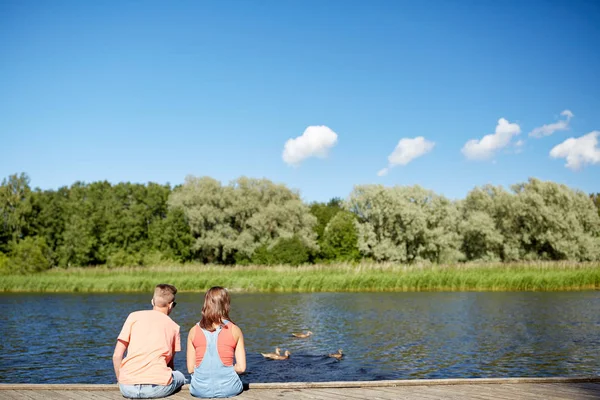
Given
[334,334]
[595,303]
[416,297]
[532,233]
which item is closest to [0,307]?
[334,334]

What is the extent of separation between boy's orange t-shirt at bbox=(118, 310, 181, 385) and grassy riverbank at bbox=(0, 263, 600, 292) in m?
30.8

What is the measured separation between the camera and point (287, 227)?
60188 mm

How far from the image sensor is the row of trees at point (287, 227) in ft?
182

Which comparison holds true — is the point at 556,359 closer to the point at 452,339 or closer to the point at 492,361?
the point at 492,361

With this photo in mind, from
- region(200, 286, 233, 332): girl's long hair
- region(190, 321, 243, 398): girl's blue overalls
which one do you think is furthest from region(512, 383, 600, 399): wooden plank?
region(200, 286, 233, 332): girl's long hair

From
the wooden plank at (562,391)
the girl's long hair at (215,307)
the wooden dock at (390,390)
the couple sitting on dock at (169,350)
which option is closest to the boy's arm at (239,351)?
the couple sitting on dock at (169,350)

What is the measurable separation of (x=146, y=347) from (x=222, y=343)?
840 mm

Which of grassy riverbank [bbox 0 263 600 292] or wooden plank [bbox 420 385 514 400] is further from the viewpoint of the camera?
grassy riverbank [bbox 0 263 600 292]

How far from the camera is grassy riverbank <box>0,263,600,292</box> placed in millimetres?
35406

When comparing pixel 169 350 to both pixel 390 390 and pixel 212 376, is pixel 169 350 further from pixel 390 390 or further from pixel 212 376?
pixel 390 390

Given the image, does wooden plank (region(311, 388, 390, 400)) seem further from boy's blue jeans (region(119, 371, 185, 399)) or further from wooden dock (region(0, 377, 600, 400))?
boy's blue jeans (region(119, 371, 185, 399))

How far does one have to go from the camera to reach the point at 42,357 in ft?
52.0

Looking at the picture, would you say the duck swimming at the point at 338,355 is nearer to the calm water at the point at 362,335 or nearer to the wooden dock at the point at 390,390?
the calm water at the point at 362,335

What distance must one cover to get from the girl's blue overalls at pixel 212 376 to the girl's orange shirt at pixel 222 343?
0.12ft
